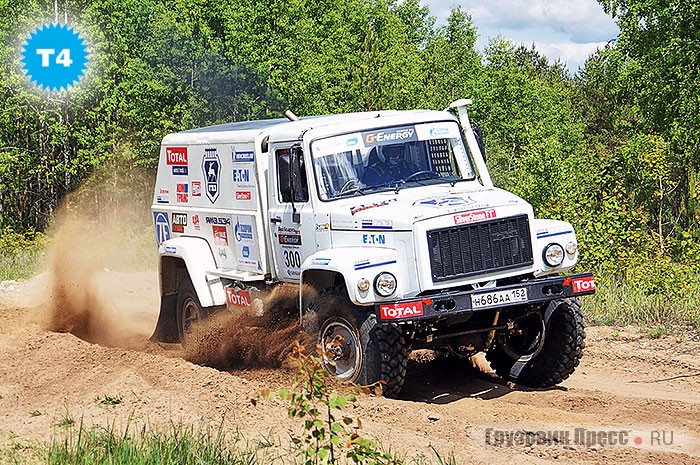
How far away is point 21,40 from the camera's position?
3966 cm

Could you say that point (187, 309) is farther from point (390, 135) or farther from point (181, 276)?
point (390, 135)

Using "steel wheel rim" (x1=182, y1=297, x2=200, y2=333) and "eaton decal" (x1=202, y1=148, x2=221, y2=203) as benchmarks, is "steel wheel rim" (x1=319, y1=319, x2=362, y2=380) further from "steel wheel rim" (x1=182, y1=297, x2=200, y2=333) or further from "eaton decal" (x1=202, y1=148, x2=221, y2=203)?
"steel wheel rim" (x1=182, y1=297, x2=200, y2=333)

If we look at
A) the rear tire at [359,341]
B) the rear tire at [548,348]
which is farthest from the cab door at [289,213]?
the rear tire at [548,348]

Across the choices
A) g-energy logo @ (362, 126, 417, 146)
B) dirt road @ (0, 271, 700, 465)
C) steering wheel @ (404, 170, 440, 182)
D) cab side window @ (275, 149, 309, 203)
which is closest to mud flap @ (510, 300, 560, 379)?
dirt road @ (0, 271, 700, 465)

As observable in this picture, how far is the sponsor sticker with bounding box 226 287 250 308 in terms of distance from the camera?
1109 cm

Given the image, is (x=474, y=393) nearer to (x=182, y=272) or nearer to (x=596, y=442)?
(x=596, y=442)

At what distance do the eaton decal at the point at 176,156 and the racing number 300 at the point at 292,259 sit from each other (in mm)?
2609

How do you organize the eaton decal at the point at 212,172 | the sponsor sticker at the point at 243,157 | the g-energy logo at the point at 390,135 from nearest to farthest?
1. the g-energy logo at the point at 390,135
2. the sponsor sticker at the point at 243,157
3. the eaton decal at the point at 212,172

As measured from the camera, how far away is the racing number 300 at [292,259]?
33.3 feet

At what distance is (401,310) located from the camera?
831 cm

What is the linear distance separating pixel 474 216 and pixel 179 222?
4.85m

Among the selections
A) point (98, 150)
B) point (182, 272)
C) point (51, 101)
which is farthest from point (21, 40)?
point (182, 272)

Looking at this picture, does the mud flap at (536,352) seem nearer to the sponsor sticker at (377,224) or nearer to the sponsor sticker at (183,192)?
the sponsor sticker at (377,224)

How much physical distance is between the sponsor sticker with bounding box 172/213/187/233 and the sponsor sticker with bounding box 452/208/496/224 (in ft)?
15.1
